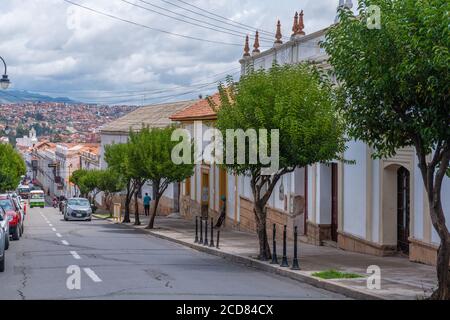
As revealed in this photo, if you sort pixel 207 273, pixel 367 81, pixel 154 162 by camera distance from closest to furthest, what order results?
Answer: pixel 367 81 < pixel 207 273 < pixel 154 162

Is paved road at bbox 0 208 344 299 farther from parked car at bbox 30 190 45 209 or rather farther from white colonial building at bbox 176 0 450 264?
parked car at bbox 30 190 45 209

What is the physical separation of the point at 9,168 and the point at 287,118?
1994 inches

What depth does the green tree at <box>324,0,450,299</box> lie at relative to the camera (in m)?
11.6

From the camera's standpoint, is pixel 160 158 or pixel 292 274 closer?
pixel 292 274

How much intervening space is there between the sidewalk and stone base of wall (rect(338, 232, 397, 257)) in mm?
307

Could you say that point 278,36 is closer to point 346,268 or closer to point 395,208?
point 395,208

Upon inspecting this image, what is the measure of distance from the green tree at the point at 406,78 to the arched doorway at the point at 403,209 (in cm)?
725

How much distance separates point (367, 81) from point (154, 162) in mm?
23342

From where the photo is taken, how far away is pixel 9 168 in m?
65.4

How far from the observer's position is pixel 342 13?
13.1 metres

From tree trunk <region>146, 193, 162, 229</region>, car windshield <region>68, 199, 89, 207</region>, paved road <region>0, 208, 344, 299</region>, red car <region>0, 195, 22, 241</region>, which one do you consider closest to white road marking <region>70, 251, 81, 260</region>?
paved road <region>0, 208, 344, 299</region>

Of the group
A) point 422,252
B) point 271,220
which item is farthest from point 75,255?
point 271,220
